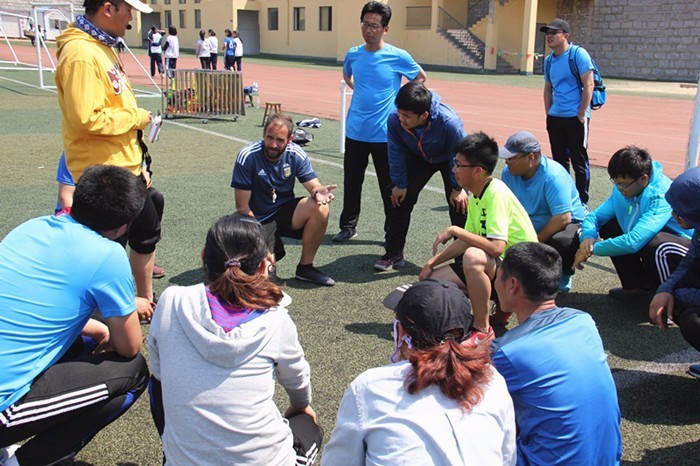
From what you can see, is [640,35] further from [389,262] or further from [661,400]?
[661,400]

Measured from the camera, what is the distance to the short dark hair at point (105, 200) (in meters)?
2.75

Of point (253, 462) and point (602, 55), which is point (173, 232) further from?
point (602, 55)

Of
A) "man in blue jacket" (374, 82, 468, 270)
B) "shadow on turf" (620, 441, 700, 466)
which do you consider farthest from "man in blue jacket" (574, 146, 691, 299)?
"shadow on turf" (620, 441, 700, 466)

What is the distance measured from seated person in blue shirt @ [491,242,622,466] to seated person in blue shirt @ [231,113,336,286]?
2939 millimetres

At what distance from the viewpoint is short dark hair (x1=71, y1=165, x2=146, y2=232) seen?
2.75 meters

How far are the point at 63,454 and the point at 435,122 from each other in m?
3.58

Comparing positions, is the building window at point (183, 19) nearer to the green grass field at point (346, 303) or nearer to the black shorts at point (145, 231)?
the green grass field at point (346, 303)

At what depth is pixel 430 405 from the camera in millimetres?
1797

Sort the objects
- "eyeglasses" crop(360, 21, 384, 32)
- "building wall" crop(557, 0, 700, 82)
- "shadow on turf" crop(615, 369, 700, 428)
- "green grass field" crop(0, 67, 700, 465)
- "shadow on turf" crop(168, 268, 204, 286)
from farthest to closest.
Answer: "building wall" crop(557, 0, 700, 82), "eyeglasses" crop(360, 21, 384, 32), "shadow on turf" crop(168, 268, 204, 286), "shadow on turf" crop(615, 369, 700, 428), "green grass field" crop(0, 67, 700, 465)

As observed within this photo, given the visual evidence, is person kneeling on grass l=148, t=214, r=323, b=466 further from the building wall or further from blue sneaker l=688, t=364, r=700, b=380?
the building wall

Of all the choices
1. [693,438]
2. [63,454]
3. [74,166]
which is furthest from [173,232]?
[693,438]

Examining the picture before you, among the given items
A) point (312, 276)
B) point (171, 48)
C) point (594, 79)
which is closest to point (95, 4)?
point (312, 276)

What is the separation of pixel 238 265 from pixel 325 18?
4611cm

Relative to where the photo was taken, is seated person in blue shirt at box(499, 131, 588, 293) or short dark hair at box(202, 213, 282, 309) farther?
seated person in blue shirt at box(499, 131, 588, 293)
